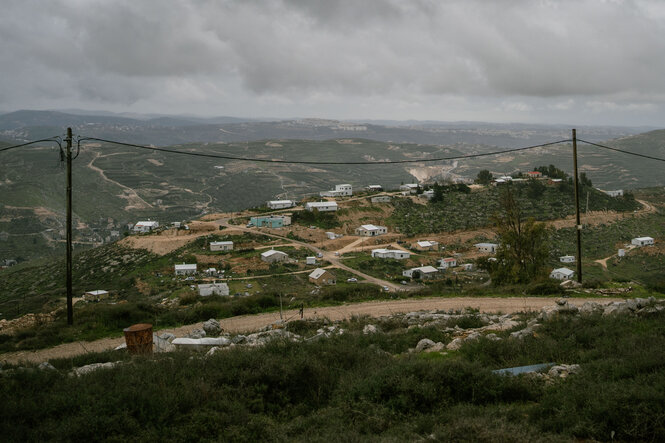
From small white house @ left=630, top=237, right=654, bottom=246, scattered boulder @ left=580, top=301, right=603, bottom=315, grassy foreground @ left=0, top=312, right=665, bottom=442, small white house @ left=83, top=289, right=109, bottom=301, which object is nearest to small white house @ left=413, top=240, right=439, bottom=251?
small white house @ left=630, top=237, right=654, bottom=246

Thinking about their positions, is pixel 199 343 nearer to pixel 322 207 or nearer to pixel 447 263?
pixel 447 263

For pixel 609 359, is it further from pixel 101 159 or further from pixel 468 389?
pixel 101 159

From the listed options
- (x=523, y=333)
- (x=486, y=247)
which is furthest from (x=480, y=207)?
(x=523, y=333)

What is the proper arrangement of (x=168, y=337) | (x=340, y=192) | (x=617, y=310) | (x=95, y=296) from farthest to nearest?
(x=340, y=192), (x=95, y=296), (x=168, y=337), (x=617, y=310)

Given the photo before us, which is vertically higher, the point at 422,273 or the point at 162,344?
the point at 162,344

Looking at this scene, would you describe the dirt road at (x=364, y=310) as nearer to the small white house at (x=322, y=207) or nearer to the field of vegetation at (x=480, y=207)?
the field of vegetation at (x=480, y=207)

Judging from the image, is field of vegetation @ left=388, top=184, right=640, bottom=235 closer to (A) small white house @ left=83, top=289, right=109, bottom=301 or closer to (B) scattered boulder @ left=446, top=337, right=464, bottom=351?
(A) small white house @ left=83, top=289, right=109, bottom=301

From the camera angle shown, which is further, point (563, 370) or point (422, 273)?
point (422, 273)
